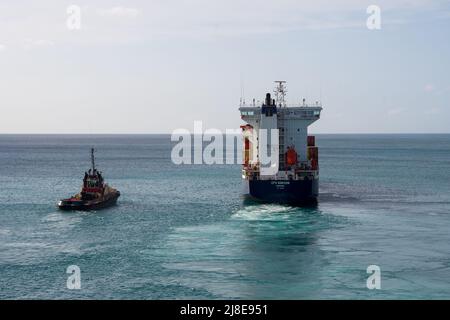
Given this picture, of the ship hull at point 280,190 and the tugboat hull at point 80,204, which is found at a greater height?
the ship hull at point 280,190

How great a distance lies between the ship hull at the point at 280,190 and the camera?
66.6 m

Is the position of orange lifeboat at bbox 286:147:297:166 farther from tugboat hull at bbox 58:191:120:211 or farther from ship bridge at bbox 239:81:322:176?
tugboat hull at bbox 58:191:120:211

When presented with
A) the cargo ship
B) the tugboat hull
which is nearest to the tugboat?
the tugboat hull

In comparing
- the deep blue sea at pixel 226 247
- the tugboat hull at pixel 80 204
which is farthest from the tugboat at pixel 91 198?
the deep blue sea at pixel 226 247

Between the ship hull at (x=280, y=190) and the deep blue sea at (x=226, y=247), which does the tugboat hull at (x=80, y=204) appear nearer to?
the deep blue sea at (x=226, y=247)

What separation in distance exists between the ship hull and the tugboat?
17.5 meters

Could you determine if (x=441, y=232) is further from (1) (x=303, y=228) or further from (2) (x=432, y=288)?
(2) (x=432, y=288)

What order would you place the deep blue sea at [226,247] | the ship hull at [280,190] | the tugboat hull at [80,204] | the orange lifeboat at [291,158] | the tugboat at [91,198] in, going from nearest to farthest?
the deep blue sea at [226,247], the tugboat hull at [80,204], the tugboat at [91,198], the ship hull at [280,190], the orange lifeboat at [291,158]

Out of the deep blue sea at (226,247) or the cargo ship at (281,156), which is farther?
the cargo ship at (281,156)

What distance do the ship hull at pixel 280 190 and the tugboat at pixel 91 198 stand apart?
17.5 meters

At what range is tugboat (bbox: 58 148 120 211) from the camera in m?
65.8

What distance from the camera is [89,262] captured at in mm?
40969

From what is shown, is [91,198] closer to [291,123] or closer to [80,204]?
[80,204]
